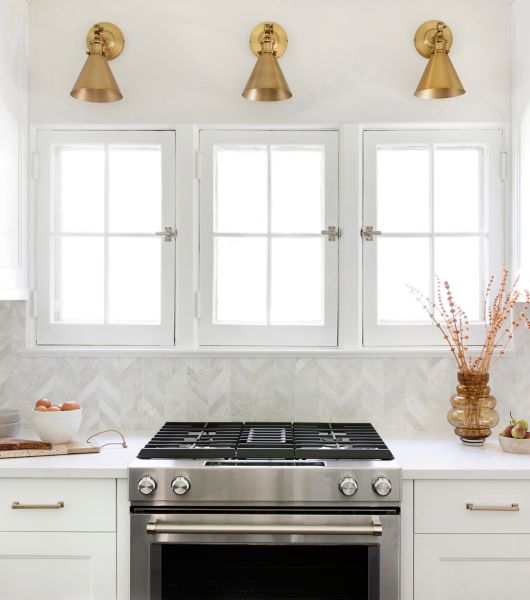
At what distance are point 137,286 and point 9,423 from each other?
2.32 feet

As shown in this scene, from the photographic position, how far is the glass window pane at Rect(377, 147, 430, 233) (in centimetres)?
271

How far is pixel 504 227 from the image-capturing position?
266 centimetres

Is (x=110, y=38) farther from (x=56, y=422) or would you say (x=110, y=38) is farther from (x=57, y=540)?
(x=57, y=540)

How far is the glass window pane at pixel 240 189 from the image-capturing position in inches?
108

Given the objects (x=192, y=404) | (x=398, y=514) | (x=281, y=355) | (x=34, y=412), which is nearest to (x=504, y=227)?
(x=281, y=355)

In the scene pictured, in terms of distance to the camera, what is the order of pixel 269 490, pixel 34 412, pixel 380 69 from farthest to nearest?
1. pixel 380 69
2. pixel 34 412
3. pixel 269 490

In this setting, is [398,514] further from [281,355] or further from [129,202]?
[129,202]

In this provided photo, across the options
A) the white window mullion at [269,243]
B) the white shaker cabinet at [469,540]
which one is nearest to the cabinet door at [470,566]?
the white shaker cabinet at [469,540]

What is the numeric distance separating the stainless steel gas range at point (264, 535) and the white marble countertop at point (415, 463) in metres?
0.10

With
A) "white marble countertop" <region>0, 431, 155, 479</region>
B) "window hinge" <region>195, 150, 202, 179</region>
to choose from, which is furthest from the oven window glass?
"window hinge" <region>195, 150, 202, 179</region>

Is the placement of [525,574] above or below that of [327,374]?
below

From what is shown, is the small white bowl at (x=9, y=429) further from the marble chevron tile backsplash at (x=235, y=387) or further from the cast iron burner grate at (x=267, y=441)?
the cast iron burner grate at (x=267, y=441)

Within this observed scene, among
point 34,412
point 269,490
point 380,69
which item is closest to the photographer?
point 269,490

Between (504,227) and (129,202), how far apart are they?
149 cm
